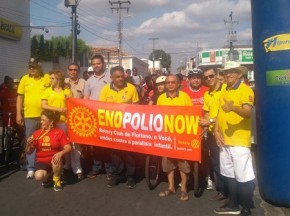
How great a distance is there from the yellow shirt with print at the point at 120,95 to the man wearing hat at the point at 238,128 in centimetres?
177

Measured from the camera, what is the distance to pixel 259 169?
532 centimetres

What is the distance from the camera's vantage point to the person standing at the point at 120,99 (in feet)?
20.2

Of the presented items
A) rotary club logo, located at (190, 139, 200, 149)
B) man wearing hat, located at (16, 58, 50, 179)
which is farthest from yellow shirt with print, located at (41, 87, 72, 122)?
rotary club logo, located at (190, 139, 200, 149)

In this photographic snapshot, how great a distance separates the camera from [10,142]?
7.39 metres

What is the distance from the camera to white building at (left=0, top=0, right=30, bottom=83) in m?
18.5

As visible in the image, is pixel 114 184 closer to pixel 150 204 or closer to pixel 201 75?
pixel 150 204

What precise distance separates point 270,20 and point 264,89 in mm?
840

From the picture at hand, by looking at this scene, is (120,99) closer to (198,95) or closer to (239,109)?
(198,95)

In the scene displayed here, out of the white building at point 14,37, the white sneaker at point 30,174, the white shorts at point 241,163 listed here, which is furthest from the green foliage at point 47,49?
the white shorts at point 241,163

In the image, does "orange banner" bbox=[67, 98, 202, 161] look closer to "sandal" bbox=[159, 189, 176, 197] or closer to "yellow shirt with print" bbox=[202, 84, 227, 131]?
"yellow shirt with print" bbox=[202, 84, 227, 131]

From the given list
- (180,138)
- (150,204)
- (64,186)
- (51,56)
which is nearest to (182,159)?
(180,138)

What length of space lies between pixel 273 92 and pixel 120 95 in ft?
7.84

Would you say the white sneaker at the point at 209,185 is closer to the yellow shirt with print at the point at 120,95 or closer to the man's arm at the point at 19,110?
the yellow shirt with print at the point at 120,95

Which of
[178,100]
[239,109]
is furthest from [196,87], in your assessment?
[239,109]
